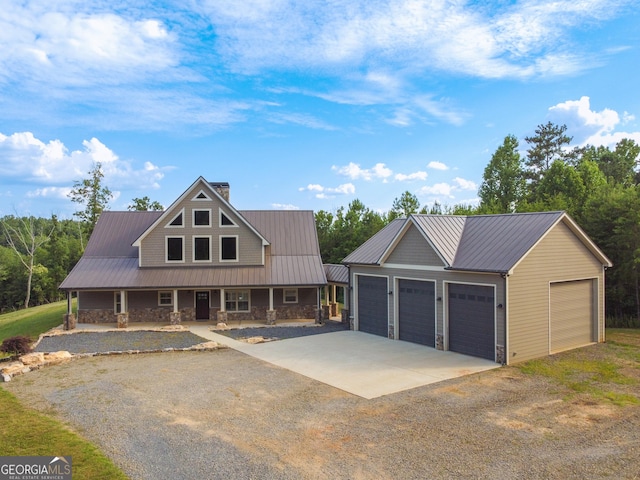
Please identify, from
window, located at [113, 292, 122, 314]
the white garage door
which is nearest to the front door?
window, located at [113, 292, 122, 314]

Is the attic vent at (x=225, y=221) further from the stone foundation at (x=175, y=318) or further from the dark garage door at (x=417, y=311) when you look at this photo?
the dark garage door at (x=417, y=311)

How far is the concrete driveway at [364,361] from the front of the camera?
1333 cm

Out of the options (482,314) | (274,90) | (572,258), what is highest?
(274,90)

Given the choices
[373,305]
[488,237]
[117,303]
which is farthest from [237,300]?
[488,237]

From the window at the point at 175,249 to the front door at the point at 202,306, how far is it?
2126 millimetres

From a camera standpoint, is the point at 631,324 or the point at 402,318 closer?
the point at 402,318

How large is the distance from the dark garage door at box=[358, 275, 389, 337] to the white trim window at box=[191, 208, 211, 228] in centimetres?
886

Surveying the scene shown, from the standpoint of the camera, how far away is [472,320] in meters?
16.2

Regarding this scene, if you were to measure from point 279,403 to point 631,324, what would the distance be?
1839cm

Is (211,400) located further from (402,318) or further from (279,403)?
(402,318)

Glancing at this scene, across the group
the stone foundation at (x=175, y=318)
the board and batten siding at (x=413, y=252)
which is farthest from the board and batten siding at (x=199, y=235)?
the board and batten siding at (x=413, y=252)

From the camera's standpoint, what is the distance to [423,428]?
9.80 metres

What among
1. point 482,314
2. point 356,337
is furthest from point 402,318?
point 482,314

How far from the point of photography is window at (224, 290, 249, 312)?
24750 mm
